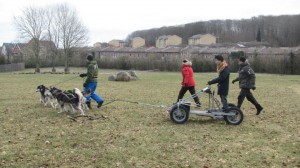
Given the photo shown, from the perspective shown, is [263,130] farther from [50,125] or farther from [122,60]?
[122,60]

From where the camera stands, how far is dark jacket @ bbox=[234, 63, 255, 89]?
11.8 meters

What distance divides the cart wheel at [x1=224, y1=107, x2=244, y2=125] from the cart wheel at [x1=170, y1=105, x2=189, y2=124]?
46.3 inches

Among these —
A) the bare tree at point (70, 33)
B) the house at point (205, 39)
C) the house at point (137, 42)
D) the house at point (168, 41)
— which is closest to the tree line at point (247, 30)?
the house at point (168, 41)

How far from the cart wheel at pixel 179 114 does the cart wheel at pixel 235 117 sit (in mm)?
1177

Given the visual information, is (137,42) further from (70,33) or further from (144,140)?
(144,140)

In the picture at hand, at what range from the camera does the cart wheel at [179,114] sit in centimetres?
1076

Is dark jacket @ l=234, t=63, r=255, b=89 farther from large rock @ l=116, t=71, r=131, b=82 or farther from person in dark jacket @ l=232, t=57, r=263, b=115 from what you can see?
large rock @ l=116, t=71, r=131, b=82

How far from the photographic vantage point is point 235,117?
1063 cm

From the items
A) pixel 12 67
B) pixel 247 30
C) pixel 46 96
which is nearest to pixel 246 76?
pixel 46 96

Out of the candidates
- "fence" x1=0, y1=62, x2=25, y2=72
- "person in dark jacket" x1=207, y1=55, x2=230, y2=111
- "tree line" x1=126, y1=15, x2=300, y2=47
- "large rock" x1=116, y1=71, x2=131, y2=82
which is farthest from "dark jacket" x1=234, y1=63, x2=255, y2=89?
"tree line" x1=126, y1=15, x2=300, y2=47

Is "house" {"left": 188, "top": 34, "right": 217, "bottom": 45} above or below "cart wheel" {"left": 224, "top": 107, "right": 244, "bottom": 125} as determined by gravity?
above

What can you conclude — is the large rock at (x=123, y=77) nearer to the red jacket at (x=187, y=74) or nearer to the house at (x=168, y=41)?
the red jacket at (x=187, y=74)

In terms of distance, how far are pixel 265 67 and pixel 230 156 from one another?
42.7 m

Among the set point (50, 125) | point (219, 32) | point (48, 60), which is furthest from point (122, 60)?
point (219, 32)
